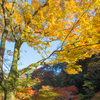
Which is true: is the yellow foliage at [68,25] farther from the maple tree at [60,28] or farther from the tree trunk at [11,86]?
the tree trunk at [11,86]

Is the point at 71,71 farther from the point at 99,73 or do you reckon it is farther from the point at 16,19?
the point at 99,73

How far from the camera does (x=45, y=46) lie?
3389 millimetres

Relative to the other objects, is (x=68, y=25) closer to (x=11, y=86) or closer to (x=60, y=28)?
(x=60, y=28)

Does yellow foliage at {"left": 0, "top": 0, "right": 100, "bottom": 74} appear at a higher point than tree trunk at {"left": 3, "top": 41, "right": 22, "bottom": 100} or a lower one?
higher

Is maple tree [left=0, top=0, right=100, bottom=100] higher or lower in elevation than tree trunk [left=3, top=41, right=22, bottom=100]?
higher

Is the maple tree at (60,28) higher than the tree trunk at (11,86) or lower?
higher

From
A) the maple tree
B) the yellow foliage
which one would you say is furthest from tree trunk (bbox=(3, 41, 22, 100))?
the yellow foliage

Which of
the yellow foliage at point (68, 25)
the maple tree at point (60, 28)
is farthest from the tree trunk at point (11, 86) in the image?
the yellow foliage at point (68, 25)

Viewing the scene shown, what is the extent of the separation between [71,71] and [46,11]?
248cm

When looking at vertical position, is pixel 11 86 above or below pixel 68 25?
below

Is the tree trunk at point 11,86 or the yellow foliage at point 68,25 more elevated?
the yellow foliage at point 68,25

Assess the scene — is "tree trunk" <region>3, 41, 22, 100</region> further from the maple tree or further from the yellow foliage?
the yellow foliage

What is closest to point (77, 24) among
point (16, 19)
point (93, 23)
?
point (93, 23)

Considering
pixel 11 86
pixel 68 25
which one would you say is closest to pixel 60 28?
pixel 68 25
